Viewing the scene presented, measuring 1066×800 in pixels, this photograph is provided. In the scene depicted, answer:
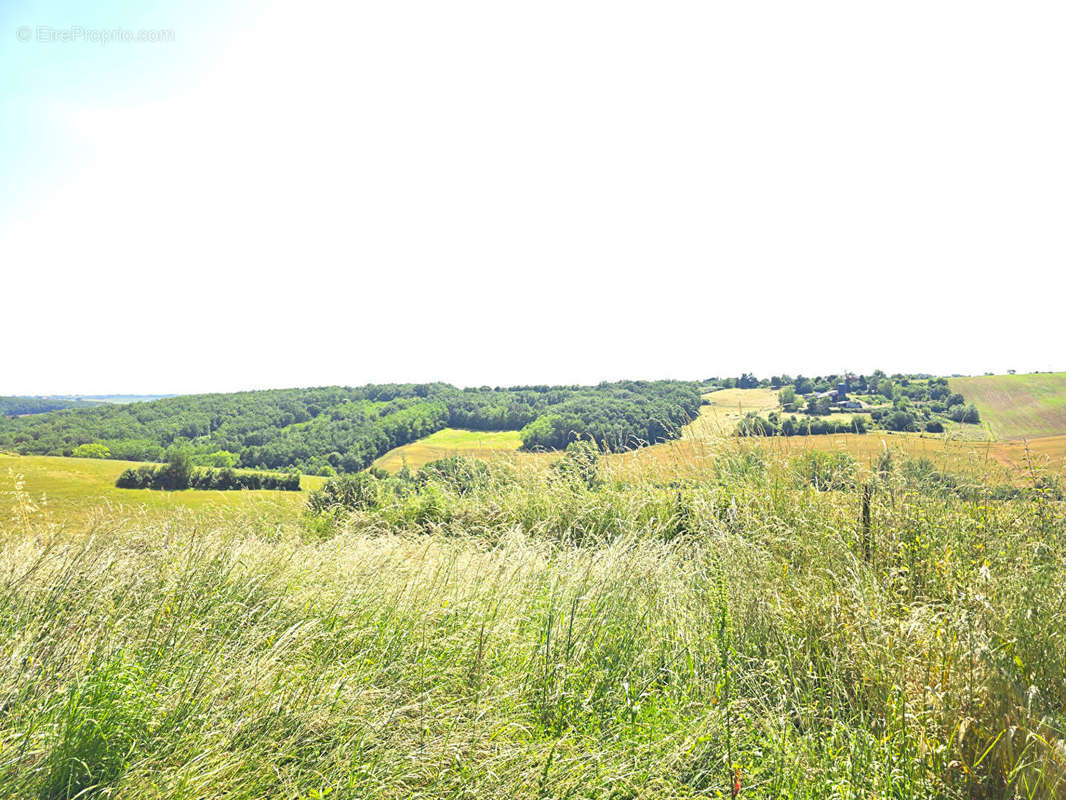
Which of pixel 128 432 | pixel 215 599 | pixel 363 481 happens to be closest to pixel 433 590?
pixel 215 599

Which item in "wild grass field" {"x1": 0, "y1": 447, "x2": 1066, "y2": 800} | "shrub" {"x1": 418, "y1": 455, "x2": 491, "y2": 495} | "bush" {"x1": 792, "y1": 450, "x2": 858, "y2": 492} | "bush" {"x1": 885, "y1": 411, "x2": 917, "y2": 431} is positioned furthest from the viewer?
"shrub" {"x1": 418, "y1": 455, "x2": 491, "y2": 495}

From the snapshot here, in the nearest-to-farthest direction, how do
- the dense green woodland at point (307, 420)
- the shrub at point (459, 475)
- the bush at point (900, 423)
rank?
1. the bush at point (900, 423)
2. the shrub at point (459, 475)
3. the dense green woodland at point (307, 420)

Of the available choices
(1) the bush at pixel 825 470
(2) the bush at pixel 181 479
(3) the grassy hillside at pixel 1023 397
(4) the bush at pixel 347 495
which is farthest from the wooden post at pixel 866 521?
(3) the grassy hillside at pixel 1023 397

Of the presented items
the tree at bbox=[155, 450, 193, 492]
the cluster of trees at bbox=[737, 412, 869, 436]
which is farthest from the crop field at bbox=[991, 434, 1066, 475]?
the tree at bbox=[155, 450, 193, 492]

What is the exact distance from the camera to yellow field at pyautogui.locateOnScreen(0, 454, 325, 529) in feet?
22.0

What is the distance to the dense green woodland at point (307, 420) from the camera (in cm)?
3061

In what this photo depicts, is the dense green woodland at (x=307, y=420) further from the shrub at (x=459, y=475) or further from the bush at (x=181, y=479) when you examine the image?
the bush at (x=181, y=479)

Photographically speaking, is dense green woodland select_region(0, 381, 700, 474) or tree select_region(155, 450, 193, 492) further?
dense green woodland select_region(0, 381, 700, 474)

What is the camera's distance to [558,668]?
9.52 ft

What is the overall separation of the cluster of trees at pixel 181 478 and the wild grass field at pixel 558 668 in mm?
7552

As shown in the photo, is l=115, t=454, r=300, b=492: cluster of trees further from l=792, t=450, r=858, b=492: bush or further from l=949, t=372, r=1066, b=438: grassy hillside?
l=949, t=372, r=1066, b=438: grassy hillside

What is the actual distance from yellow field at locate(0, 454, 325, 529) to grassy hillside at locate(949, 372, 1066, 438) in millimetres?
30864

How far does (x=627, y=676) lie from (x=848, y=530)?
240cm

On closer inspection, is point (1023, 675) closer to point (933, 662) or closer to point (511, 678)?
point (933, 662)
